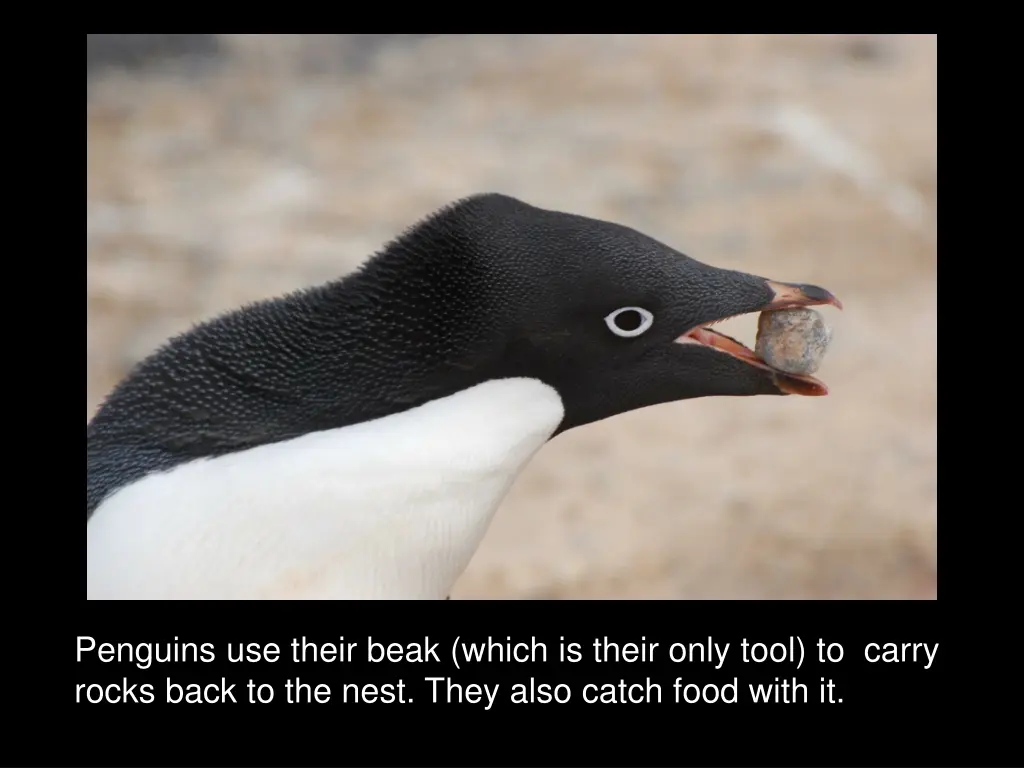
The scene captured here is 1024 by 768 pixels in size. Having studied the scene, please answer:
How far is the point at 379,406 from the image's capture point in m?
2.01

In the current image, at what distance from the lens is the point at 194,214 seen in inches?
242

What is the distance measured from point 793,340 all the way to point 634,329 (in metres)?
0.28

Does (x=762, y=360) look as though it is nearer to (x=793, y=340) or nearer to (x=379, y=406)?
(x=793, y=340)

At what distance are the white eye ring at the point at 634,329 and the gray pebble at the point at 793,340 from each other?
21cm

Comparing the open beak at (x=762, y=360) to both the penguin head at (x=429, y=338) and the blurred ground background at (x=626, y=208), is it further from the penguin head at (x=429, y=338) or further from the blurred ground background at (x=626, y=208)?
the blurred ground background at (x=626, y=208)

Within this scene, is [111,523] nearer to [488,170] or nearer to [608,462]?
[608,462]

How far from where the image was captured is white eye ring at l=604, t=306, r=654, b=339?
2.12 m

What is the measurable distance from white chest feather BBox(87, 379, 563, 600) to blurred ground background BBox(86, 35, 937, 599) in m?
2.23

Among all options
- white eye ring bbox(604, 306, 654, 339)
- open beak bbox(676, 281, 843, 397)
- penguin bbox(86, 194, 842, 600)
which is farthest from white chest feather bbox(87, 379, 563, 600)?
open beak bbox(676, 281, 843, 397)

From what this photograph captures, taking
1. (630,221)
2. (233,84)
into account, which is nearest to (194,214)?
(233,84)

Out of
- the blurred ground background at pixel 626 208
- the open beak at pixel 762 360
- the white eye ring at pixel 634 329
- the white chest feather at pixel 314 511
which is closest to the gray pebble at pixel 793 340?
the open beak at pixel 762 360

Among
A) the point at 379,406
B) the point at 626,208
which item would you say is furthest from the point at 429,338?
the point at 626,208

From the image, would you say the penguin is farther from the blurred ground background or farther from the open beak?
the blurred ground background

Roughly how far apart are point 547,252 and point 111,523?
769 mm
